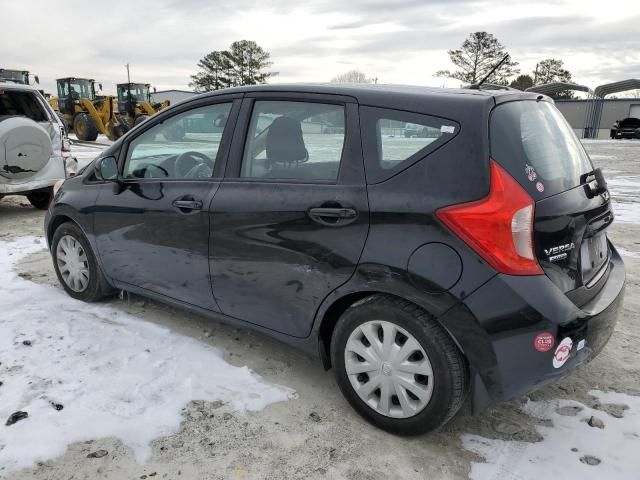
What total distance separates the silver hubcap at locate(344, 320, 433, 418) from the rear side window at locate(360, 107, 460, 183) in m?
0.72

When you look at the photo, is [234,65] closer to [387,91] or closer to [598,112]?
[598,112]

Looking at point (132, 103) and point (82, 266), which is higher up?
point (132, 103)

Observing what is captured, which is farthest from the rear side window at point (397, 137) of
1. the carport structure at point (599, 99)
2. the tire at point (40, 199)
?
the carport structure at point (599, 99)

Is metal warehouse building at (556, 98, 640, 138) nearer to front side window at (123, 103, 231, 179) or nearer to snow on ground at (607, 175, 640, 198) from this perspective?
snow on ground at (607, 175, 640, 198)

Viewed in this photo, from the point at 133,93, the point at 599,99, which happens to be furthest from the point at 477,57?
the point at 133,93

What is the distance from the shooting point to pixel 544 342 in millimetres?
2096

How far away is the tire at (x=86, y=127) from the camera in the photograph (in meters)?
21.3

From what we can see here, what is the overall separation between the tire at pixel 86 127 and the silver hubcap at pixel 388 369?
2178 cm

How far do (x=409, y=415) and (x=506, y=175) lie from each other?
1174 millimetres

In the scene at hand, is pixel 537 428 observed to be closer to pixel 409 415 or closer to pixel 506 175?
pixel 409 415

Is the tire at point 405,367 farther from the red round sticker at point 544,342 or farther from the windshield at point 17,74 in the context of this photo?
the windshield at point 17,74

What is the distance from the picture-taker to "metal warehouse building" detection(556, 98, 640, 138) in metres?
42.1

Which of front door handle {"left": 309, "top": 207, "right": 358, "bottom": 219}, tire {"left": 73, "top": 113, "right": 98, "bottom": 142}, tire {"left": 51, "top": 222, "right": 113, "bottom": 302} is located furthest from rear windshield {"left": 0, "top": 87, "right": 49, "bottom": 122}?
tire {"left": 73, "top": 113, "right": 98, "bottom": 142}

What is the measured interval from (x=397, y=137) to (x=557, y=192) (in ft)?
2.45
